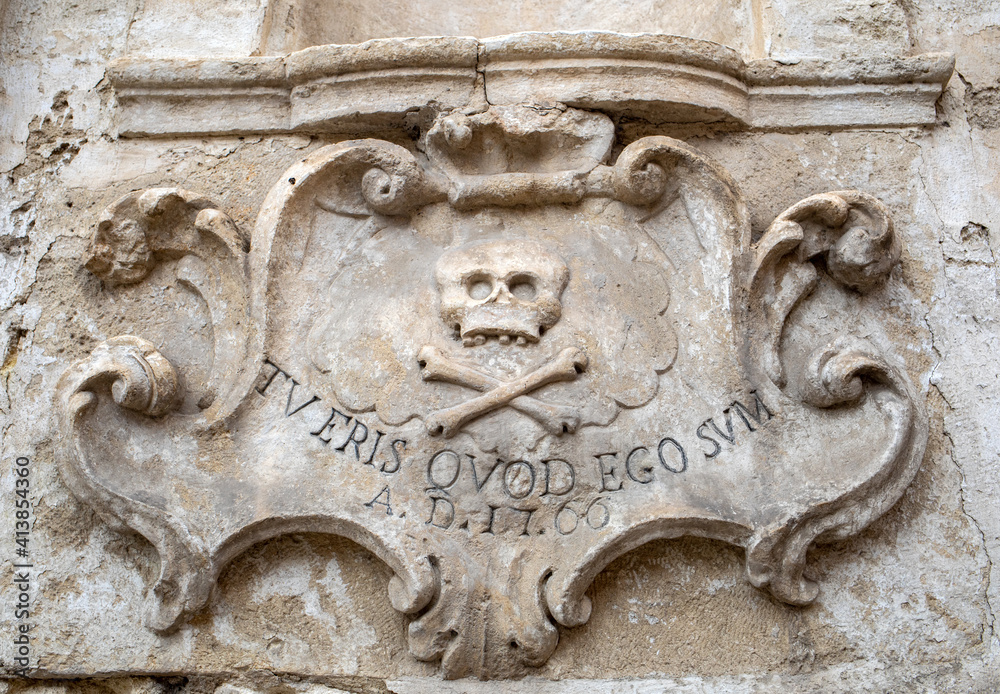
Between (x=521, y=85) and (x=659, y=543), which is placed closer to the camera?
(x=659, y=543)

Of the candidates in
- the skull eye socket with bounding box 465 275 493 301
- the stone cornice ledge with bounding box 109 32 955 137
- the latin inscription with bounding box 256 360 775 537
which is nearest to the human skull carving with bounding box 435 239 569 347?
the skull eye socket with bounding box 465 275 493 301

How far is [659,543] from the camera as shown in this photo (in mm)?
2170

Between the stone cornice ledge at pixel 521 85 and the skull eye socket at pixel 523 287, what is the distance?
18.5 inches

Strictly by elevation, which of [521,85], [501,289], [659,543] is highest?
[521,85]

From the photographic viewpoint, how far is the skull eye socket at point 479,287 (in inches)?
90.7

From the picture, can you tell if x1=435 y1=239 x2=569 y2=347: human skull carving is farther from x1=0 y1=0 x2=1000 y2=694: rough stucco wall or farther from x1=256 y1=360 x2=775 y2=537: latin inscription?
x1=0 y1=0 x2=1000 y2=694: rough stucco wall

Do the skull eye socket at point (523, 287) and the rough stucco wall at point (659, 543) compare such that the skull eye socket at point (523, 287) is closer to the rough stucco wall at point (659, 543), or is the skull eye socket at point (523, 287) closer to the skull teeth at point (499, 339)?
the skull teeth at point (499, 339)

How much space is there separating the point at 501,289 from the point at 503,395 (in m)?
0.26

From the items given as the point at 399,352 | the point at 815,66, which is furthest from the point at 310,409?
the point at 815,66

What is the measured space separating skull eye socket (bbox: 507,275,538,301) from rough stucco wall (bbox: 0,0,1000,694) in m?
0.50

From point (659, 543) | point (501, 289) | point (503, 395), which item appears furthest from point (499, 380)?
point (659, 543)

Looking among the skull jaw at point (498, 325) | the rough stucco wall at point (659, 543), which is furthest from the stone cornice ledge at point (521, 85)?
the skull jaw at point (498, 325)

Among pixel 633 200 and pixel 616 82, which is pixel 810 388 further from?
pixel 616 82

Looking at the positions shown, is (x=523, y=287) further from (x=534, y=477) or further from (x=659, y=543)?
(x=659, y=543)
